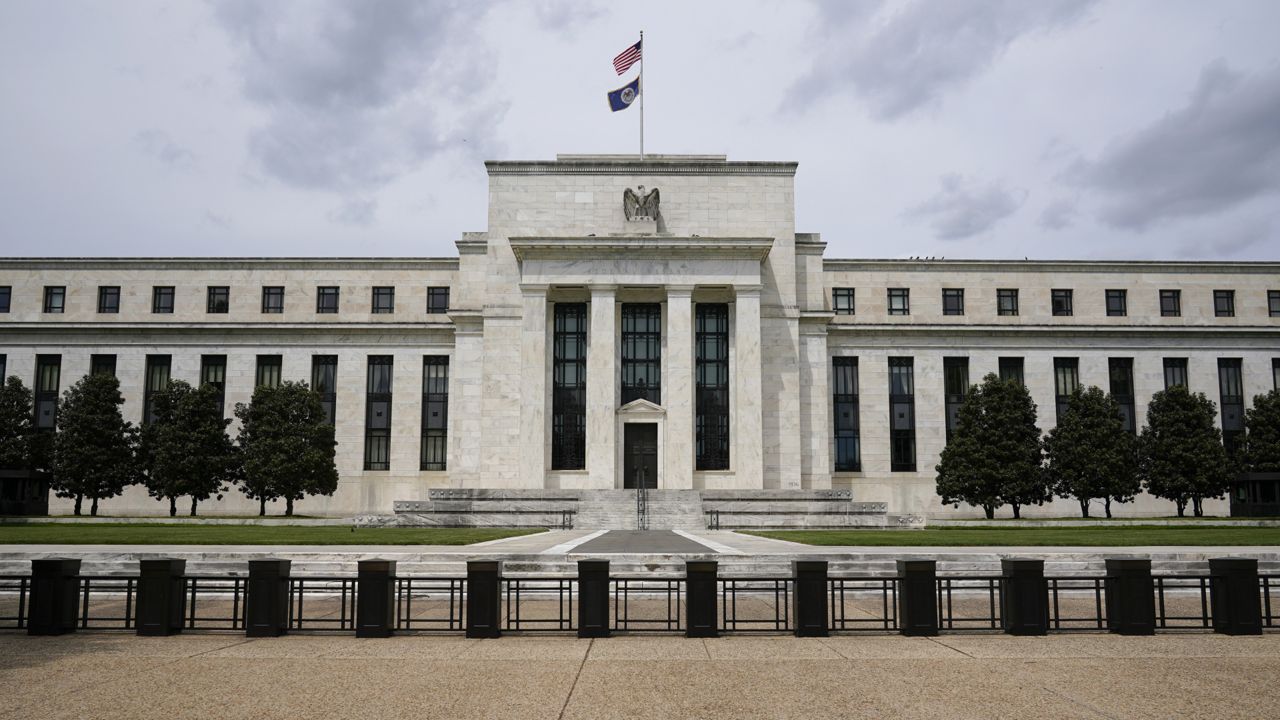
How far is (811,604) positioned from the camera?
15539mm

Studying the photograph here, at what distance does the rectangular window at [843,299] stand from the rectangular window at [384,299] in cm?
2950

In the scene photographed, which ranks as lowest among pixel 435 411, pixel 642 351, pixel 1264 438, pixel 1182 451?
pixel 1182 451

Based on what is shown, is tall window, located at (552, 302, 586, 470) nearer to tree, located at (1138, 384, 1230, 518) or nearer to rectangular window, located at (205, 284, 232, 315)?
rectangular window, located at (205, 284, 232, 315)

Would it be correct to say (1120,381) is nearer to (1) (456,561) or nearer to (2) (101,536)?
(1) (456,561)

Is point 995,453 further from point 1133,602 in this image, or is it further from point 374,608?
point 374,608

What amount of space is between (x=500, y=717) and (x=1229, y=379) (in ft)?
219

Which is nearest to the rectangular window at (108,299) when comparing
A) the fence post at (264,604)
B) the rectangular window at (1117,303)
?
the fence post at (264,604)

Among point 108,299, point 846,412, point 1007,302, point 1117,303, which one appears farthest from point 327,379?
point 1117,303

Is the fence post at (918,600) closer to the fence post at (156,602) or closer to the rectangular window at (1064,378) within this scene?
the fence post at (156,602)

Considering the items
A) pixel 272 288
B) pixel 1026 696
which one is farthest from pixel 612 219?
pixel 1026 696

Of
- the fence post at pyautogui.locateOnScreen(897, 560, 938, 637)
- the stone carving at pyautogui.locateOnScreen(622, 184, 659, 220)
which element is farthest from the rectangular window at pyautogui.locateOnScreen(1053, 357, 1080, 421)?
the fence post at pyautogui.locateOnScreen(897, 560, 938, 637)

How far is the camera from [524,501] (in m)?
48.3

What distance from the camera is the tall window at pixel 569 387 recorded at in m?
56.2

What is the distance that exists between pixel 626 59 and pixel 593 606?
4532 centimetres
